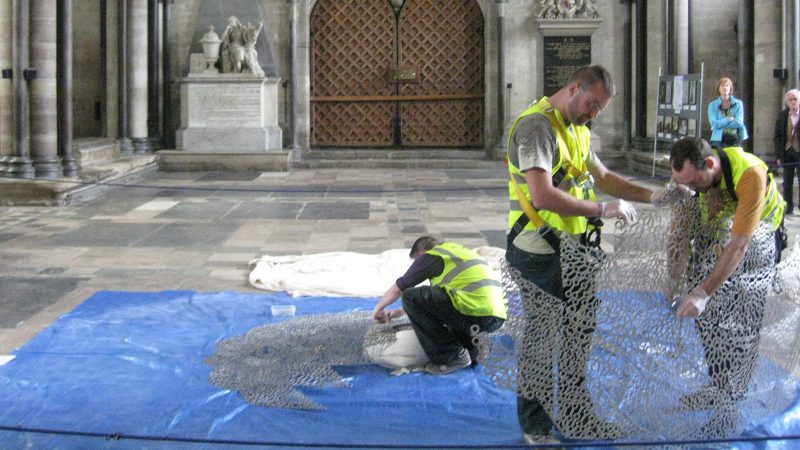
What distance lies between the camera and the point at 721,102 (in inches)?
436

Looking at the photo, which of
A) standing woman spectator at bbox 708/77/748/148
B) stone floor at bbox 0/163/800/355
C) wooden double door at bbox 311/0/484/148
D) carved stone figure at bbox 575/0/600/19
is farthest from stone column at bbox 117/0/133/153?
standing woman spectator at bbox 708/77/748/148

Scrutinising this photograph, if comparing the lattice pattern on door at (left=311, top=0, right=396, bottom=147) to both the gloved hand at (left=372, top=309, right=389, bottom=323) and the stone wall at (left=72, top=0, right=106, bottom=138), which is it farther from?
the gloved hand at (left=372, top=309, right=389, bottom=323)

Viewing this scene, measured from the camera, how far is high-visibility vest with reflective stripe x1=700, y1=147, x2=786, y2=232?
3.89 metres

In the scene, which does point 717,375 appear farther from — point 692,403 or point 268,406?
point 268,406

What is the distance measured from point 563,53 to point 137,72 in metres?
7.23

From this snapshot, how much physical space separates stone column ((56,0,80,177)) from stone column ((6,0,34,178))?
0.60m

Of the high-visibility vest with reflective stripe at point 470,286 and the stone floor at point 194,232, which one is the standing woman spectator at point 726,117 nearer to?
the stone floor at point 194,232

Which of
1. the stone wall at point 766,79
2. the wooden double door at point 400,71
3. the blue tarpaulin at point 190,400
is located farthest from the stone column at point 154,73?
the blue tarpaulin at point 190,400

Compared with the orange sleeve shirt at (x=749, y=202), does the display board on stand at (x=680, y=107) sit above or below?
above

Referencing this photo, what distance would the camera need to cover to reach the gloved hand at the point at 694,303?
3.79 meters

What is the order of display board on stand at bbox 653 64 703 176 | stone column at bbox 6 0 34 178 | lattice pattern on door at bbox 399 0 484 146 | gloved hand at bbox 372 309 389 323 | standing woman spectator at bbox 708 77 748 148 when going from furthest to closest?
lattice pattern on door at bbox 399 0 484 146 < display board on stand at bbox 653 64 703 176 < stone column at bbox 6 0 34 178 < standing woman spectator at bbox 708 77 748 148 < gloved hand at bbox 372 309 389 323

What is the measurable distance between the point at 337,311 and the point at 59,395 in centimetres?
214

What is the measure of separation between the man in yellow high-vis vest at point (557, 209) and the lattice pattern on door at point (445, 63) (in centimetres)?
1539

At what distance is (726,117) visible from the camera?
435 inches
